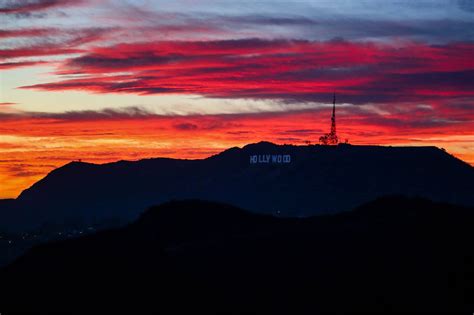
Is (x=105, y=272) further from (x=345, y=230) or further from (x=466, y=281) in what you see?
(x=466, y=281)

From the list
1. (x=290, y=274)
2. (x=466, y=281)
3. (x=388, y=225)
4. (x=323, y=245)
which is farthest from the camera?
(x=388, y=225)

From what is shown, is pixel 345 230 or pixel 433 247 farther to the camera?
pixel 345 230

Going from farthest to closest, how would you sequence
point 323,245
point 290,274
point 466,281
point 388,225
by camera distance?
1. point 388,225
2. point 323,245
3. point 290,274
4. point 466,281

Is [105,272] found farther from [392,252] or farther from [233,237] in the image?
[392,252]

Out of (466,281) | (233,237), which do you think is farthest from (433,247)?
(233,237)

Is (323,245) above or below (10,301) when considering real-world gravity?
above

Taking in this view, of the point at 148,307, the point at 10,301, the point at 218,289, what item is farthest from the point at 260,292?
the point at 10,301
